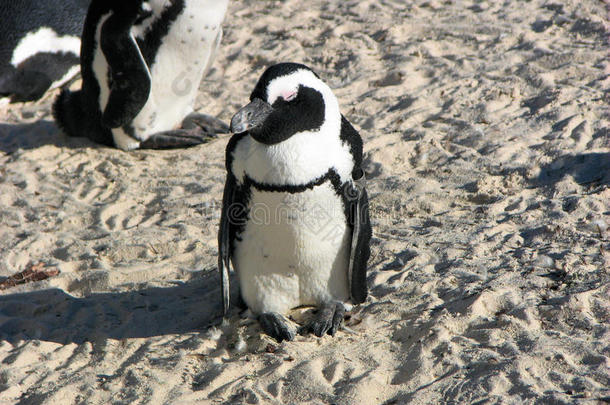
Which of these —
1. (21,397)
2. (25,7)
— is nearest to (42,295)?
(21,397)

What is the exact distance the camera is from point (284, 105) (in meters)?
2.62

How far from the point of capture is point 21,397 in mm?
2779

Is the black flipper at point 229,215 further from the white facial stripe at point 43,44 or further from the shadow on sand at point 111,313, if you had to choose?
the white facial stripe at point 43,44

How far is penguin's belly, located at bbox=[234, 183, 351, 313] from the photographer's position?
2.75 m

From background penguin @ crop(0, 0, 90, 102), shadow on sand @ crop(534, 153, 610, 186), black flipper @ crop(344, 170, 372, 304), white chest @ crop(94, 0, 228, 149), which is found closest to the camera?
black flipper @ crop(344, 170, 372, 304)

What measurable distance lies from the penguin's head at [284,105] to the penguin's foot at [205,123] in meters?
2.33

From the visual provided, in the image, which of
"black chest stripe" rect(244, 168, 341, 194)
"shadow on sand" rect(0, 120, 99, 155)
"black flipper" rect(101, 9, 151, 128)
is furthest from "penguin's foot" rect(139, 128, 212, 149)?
"black chest stripe" rect(244, 168, 341, 194)

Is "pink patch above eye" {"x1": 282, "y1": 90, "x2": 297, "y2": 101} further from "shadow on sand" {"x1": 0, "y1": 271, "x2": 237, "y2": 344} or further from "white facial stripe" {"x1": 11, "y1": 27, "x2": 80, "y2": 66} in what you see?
"white facial stripe" {"x1": 11, "y1": 27, "x2": 80, "y2": 66}

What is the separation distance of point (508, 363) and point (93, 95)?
3417mm

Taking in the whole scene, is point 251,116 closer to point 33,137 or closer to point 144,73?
point 144,73

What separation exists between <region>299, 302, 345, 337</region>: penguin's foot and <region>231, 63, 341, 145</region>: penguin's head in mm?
740

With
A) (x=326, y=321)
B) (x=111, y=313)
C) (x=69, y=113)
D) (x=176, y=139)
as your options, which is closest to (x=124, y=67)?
(x=176, y=139)

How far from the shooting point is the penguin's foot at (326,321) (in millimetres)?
2932

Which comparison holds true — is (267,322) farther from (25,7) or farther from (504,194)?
(25,7)
